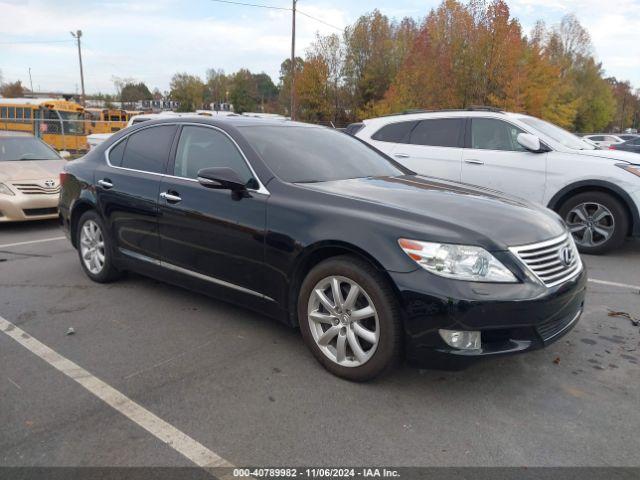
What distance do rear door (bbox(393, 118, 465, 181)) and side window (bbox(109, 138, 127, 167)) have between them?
417 cm

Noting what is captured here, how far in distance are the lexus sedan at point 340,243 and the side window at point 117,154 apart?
0.03 meters

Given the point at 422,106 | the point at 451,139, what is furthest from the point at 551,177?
the point at 422,106

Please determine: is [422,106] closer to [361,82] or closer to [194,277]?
[361,82]

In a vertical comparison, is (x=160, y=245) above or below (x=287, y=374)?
above

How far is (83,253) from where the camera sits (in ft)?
17.2

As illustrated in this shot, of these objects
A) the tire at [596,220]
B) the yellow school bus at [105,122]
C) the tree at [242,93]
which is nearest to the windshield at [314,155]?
the tire at [596,220]

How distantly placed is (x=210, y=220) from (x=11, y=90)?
3891 inches

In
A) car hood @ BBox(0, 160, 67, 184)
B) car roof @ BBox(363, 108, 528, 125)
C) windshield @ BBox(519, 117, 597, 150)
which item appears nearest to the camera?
windshield @ BBox(519, 117, 597, 150)

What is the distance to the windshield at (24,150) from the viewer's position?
880 cm

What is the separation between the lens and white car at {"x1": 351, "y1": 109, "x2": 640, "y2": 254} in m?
6.36

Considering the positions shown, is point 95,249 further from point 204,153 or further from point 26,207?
point 26,207

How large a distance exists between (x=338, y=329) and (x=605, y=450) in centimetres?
150

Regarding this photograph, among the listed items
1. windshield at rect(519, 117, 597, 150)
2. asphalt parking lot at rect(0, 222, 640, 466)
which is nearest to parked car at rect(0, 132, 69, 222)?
asphalt parking lot at rect(0, 222, 640, 466)

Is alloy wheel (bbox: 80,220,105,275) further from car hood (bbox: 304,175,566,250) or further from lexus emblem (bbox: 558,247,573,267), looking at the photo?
lexus emblem (bbox: 558,247,573,267)
